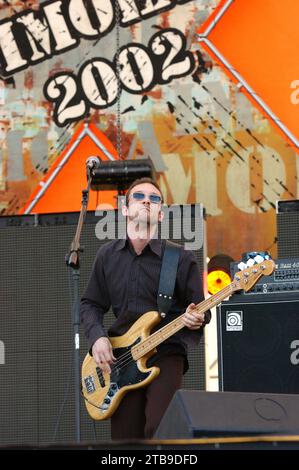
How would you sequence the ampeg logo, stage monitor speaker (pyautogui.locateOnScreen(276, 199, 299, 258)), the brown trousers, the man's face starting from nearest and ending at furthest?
the brown trousers < the man's face < the ampeg logo < stage monitor speaker (pyautogui.locateOnScreen(276, 199, 299, 258))

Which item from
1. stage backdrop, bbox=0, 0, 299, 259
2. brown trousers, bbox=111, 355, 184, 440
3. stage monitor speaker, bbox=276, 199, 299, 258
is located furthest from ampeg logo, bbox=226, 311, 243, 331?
stage backdrop, bbox=0, 0, 299, 259

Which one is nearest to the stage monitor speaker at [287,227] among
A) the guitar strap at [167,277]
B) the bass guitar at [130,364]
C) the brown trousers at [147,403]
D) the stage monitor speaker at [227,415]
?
the bass guitar at [130,364]

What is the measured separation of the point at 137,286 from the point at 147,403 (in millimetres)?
507

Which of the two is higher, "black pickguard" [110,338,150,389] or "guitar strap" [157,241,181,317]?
"guitar strap" [157,241,181,317]

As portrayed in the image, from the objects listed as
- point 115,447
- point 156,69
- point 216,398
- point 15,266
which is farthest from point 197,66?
point 115,447

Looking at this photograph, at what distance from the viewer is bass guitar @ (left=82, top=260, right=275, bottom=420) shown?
3980 mm

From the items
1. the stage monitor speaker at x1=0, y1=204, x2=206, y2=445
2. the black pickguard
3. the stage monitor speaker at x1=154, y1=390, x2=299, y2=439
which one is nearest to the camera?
the stage monitor speaker at x1=154, y1=390, x2=299, y2=439

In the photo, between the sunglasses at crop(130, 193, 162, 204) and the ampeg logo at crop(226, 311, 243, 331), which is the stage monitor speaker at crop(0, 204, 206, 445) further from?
the sunglasses at crop(130, 193, 162, 204)

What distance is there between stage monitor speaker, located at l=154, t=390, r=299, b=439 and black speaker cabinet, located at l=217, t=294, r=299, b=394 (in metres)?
1.99

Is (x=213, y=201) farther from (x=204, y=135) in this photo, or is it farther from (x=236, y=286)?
(x=236, y=286)

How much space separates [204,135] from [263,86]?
590 mm

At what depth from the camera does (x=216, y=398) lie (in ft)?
7.70

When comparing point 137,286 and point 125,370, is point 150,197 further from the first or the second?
point 125,370

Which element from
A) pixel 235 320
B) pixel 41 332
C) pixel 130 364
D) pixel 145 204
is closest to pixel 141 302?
pixel 130 364
